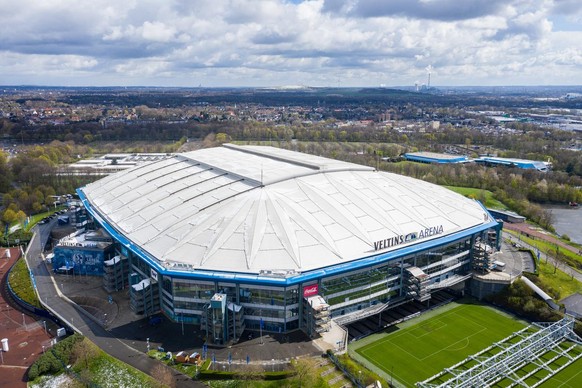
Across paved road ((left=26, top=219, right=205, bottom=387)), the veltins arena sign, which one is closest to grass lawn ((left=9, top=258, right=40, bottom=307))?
paved road ((left=26, top=219, right=205, bottom=387))

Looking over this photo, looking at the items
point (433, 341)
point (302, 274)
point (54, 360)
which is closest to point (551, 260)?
point (433, 341)

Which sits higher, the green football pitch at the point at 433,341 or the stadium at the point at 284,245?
the stadium at the point at 284,245

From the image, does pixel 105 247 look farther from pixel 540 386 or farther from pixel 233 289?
pixel 540 386

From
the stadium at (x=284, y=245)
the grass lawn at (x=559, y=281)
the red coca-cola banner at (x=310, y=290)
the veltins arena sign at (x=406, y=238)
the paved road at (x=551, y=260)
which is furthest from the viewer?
the paved road at (x=551, y=260)

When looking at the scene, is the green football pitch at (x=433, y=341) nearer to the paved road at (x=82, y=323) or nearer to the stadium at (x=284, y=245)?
the stadium at (x=284, y=245)

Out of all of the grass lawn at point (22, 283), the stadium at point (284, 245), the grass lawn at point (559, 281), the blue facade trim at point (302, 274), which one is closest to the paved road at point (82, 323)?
the grass lawn at point (22, 283)

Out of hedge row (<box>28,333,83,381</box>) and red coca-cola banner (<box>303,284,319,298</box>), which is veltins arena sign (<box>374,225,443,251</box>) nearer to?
red coca-cola banner (<box>303,284,319,298</box>)

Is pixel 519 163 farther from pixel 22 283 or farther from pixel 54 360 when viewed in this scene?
pixel 54 360
